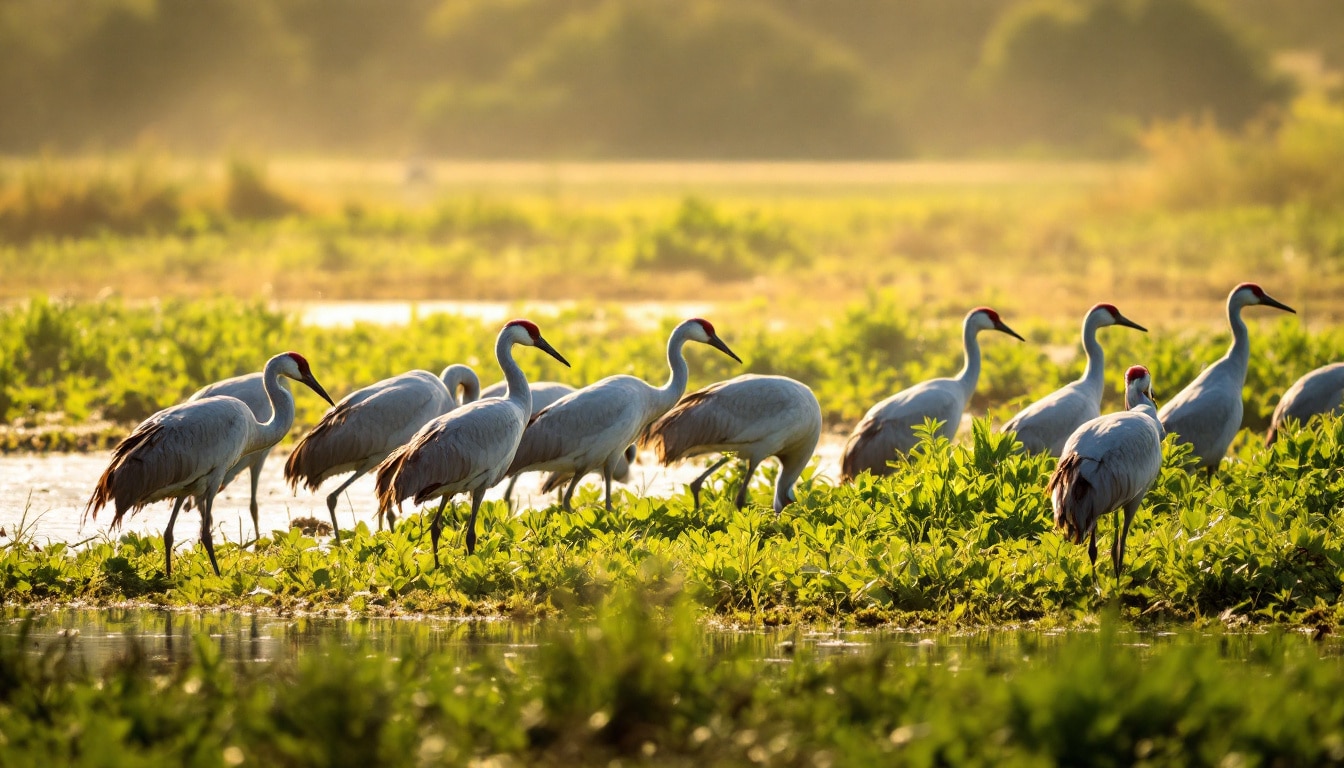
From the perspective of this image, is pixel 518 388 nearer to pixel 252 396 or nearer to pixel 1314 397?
pixel 252 396

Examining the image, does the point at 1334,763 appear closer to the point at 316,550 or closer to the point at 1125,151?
the point at 316,550

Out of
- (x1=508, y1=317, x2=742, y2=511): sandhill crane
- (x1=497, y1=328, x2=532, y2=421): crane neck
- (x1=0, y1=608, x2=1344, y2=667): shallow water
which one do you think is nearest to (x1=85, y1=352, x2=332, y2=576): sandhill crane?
(x1=0, y1=608, x2=1344, y2=667): shallow water

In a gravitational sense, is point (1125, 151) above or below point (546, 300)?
above

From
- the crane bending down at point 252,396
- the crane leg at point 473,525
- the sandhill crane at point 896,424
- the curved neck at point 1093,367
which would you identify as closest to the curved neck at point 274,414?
the crane bending down at point 252,396

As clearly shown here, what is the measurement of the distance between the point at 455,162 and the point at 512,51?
7169mm

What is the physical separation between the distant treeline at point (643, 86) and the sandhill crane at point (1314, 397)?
151ft

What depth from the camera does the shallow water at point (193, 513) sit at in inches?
359

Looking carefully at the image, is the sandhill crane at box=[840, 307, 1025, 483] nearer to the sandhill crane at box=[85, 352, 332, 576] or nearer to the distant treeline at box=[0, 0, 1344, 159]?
the sandhill crane at box=[85, 352, 332, 576]

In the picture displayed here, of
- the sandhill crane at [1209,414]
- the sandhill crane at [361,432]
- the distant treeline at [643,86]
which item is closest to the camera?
the sandhill crane at [361,432]

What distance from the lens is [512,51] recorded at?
209 feet

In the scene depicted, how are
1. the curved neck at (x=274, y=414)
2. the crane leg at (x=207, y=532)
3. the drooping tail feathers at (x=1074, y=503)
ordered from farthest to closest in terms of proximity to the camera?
the curved neck at (x=274, y=414) → the crane leg at (x=207, y=532) → the drooping tail feathers at (x=1074, y=503)

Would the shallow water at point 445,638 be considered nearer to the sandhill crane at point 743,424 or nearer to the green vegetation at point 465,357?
the sandhill crane at point 743,424

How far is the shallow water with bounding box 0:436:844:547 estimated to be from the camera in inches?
359

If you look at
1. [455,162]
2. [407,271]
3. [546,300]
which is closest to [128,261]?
[407,271]
